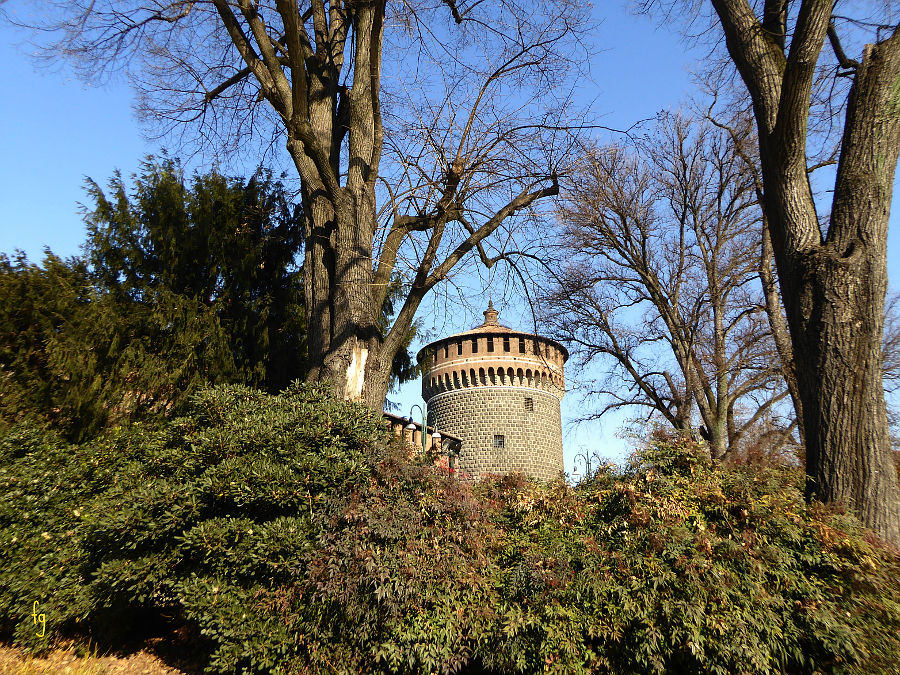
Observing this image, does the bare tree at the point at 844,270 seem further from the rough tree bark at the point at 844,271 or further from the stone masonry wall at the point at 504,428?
the stone masonry wall at the point at 504,428

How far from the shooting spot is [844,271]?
4.30 metres

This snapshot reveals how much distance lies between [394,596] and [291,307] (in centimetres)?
715

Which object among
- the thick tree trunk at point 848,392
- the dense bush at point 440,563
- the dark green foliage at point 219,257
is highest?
the dark green foliage at point 219,257

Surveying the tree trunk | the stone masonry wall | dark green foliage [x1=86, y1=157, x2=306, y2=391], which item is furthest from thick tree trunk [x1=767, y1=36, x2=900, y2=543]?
the stone masonry wall

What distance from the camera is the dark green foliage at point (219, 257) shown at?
8617 millimetres

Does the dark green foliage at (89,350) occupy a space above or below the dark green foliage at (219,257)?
below

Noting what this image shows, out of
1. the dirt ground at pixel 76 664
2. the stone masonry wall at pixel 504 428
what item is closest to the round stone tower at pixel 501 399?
the stone masonry wall at pixel 504 428

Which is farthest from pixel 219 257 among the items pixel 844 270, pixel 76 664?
pixel 844 270

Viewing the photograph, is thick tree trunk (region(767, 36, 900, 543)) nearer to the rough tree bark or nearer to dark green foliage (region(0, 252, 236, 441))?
the rough tree bark

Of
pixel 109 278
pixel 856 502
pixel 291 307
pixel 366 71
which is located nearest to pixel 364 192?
pixel 366 71

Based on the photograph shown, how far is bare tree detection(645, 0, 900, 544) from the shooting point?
4.11m

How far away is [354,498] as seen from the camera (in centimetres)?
415

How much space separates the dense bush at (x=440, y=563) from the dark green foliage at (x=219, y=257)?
4453 millimetres

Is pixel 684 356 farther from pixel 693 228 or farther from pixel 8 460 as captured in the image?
pixel 8 460
